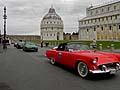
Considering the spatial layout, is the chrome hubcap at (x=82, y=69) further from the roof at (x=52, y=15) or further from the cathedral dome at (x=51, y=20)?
the roof at (x=52, y=15)

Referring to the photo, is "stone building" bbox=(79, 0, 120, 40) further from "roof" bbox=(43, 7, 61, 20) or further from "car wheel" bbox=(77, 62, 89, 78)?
"car wheel" bbox=(77, 62, 89, 78)

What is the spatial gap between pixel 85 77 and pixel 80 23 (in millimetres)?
98600

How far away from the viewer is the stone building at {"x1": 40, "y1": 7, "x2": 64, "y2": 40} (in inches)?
5226

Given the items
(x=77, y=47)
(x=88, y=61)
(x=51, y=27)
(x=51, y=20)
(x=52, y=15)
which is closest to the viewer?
(x=88, y=61)

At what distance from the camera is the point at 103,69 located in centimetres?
912

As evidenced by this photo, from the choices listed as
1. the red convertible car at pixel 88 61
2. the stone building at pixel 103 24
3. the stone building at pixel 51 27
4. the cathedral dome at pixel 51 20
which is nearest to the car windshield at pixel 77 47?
the red convertible car at pixel 88 61

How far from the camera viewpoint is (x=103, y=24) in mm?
A: 91125

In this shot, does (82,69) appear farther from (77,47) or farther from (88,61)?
(77,47)

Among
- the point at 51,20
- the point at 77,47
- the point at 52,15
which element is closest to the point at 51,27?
the point at 51,20

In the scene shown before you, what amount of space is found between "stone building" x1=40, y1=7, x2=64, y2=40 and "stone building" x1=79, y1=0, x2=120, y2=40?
2792 centimetres

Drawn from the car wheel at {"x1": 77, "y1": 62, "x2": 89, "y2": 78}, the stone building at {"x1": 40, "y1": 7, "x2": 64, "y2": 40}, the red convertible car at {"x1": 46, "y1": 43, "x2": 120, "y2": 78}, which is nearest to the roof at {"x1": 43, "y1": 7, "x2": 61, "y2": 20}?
the stone building at {"x1": 40, "y1": 7, "x2": 64, "y2": 40}

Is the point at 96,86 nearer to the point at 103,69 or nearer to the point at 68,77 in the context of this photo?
the point at 103,69

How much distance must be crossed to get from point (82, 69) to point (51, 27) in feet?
408

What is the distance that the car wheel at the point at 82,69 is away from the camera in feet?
31.4
